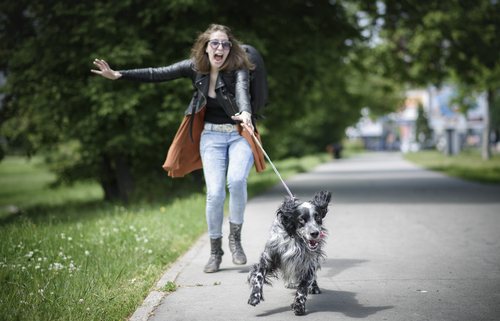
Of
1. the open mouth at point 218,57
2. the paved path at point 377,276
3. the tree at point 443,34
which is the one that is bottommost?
the paved path at point 377,276

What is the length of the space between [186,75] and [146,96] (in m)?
5.99

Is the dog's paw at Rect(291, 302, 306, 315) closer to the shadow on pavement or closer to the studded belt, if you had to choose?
the shadow on pavement

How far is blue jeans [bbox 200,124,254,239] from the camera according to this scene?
179 inches

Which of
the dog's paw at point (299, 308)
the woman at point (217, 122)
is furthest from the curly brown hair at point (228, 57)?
the dog's paw at point (299, 308)

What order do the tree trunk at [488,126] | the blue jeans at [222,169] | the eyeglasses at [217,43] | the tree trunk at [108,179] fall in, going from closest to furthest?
the eyeglasses at [217,43] → the blue jeans at [222,169] → the tree trunk at [108,179] → the tree trunk at [488,126]

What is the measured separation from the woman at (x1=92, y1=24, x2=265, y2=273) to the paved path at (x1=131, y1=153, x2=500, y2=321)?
0.59 metres

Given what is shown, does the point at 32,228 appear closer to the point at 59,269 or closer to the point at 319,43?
the point at 59,269

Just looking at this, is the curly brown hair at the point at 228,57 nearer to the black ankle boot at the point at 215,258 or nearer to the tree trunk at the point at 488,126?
the black ankle boot at the point at 215,258

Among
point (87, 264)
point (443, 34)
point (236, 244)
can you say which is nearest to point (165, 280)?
point (236, 244)

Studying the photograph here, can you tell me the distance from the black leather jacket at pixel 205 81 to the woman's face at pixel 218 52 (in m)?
0.12

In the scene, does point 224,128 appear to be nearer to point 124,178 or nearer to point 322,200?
point 322,200

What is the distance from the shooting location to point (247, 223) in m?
7.84

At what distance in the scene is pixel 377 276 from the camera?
4520 millimetres

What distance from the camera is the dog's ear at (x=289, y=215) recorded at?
3.52 meters
